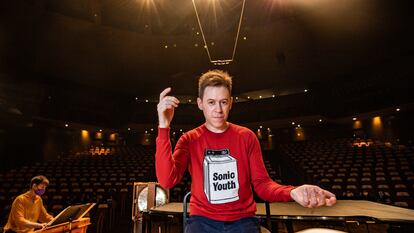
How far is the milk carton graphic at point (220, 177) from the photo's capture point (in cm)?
129

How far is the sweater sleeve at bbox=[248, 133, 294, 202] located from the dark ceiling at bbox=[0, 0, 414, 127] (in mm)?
9202

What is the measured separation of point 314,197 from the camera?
936 millimetres

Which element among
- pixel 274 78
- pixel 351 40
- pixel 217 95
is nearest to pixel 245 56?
pixel 274 78

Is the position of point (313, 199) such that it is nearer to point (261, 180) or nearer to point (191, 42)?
point (261, 180)

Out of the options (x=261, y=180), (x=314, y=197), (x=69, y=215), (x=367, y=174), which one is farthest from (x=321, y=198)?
(x=367, y=174)

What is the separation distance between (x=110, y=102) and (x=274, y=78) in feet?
39.6

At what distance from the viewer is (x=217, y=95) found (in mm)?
1380

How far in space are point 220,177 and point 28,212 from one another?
3692 mm

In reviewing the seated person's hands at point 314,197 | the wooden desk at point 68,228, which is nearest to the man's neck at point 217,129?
the seated person's hands at point 314,197

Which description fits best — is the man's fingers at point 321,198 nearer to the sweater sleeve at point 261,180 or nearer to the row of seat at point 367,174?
the sweater sleeve at point 261,180

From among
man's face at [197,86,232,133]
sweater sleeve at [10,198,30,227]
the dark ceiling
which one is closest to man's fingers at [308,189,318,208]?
man's face at [197,86,232,133]

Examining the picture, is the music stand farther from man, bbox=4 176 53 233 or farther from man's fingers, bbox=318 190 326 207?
man's fingers, bbox=318 190 326 207

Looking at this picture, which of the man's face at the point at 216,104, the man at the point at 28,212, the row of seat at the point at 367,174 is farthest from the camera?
the row of seat at the point at 367,174

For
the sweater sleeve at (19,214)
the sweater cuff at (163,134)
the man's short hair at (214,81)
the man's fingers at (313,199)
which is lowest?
the sweater sleeve at (19,214)
